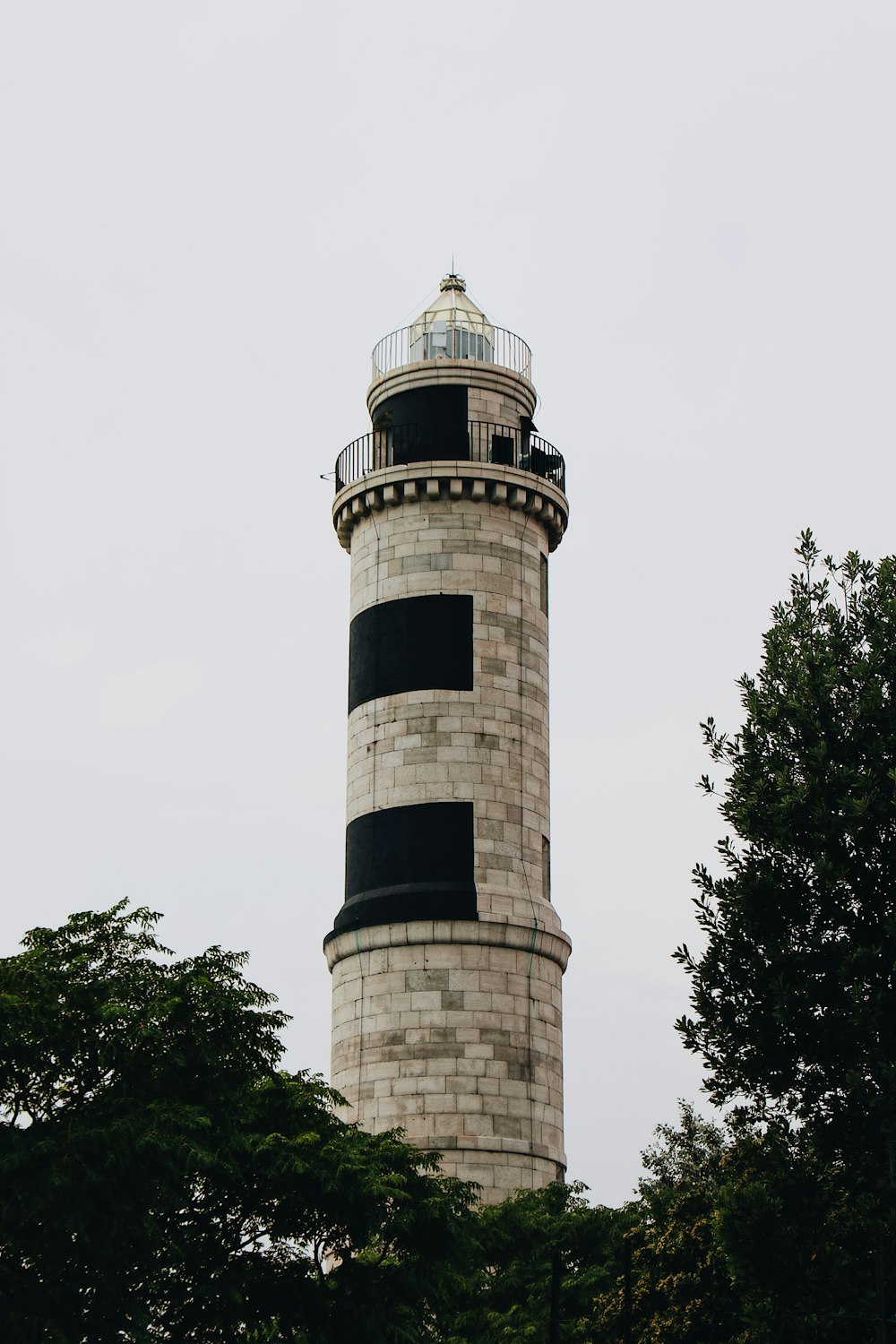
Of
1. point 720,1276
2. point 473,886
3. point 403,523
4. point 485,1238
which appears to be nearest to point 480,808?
point 473,886

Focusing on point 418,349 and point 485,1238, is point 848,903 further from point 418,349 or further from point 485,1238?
point 418,349

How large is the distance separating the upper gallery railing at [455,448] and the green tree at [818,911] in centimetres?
2445

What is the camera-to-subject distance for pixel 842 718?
30156mm

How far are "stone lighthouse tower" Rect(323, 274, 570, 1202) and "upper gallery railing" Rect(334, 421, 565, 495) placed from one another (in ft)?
0.19

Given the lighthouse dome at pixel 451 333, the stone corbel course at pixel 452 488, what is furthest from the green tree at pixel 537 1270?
the lighthouse dome at pixel 451 333

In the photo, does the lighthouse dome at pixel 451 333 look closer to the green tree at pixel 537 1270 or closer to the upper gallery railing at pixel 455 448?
the upper gallery railing at pixel 455 448

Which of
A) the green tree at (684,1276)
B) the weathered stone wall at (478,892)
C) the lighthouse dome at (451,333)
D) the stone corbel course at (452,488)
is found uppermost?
the lighthouse dome at (451,333)

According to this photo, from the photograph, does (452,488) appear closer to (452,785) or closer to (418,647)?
(418,647)

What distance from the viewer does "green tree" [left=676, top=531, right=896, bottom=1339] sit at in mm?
28266

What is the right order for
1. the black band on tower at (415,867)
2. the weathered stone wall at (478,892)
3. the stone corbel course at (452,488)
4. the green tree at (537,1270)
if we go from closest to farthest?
the green tree at (537,1270), the weathered stone wall at (478,892), the black band on tower at (415,867), the stone corbel course at (452,488)

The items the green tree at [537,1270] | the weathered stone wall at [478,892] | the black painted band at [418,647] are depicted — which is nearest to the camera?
the green tree at [537,1270]

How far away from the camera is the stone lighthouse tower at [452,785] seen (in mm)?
49219

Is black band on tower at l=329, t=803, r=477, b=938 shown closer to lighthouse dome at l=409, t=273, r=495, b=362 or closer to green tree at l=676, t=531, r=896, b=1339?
lighthouse dome at l=409, t=273, r=495, b=362

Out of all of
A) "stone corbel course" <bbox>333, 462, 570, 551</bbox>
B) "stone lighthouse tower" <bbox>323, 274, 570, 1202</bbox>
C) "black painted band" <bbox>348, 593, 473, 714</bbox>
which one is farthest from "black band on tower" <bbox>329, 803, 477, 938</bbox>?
"stone corbel course" <bbox>333, 462, 570, 551</bbox>
